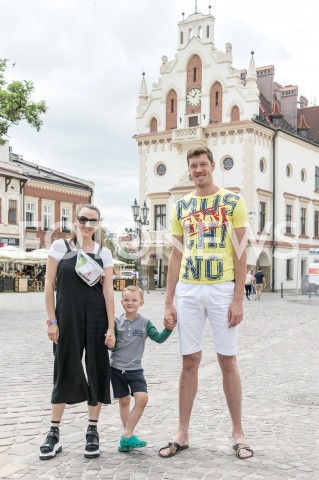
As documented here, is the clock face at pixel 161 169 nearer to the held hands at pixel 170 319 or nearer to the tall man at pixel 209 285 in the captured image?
the tall man at pixel 209 285

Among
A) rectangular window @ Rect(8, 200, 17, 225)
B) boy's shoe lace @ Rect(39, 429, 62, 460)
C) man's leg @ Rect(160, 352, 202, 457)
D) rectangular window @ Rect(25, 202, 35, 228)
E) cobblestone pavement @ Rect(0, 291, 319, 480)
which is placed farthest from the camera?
rectangular window @ Rect(25, 202, 35, 228)

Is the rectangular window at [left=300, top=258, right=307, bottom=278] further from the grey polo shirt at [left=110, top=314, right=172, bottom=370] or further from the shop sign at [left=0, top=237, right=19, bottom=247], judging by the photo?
the grey polo shirt at [left=110, top=314, right=172, bottom=370]

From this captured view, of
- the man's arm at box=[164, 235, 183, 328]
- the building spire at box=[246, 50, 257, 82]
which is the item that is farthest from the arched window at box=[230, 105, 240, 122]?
the man's arm at box=[164, 235, 183, 328]

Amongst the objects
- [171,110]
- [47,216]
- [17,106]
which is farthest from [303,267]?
[17,106]

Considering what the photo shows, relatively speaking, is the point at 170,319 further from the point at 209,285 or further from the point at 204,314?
the point at 209,285

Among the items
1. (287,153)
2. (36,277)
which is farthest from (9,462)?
(287,153)

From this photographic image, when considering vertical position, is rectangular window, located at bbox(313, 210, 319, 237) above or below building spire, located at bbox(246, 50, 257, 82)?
below

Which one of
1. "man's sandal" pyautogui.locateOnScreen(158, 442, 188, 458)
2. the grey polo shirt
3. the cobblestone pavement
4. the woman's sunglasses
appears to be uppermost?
the woman's sunglasses

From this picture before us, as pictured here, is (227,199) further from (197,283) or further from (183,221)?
(197,283)

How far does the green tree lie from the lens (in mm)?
A: 16938

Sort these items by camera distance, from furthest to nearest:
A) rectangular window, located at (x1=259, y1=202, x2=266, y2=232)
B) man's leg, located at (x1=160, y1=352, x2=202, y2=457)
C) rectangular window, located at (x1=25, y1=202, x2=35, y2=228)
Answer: rectangular window, located at (x1=25, y1=202, x2=35, y2=228), rectangular window, located at (x1=259, y1=202, x2=266, y2=232), man's leg, located at (x1=160, y1=352, x2=202, y2=457)

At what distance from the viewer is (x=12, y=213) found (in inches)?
1759

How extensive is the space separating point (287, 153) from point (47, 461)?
124ft

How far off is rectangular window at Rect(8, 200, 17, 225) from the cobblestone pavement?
1369 inches
